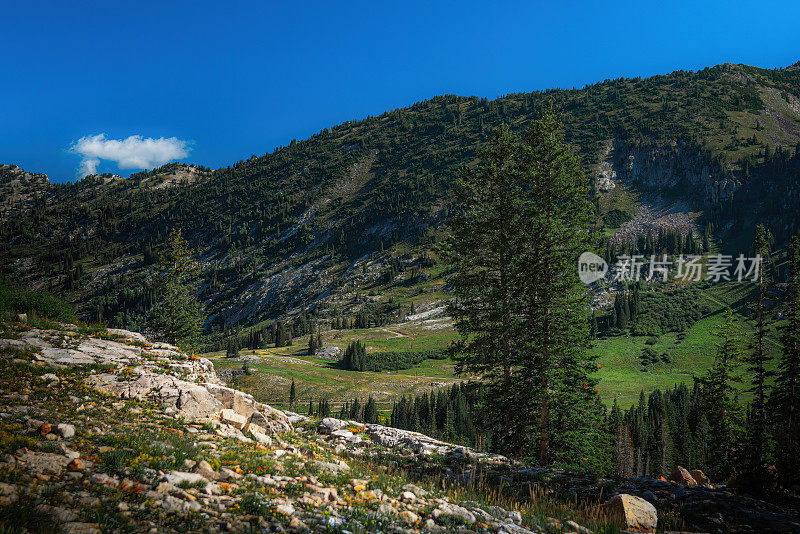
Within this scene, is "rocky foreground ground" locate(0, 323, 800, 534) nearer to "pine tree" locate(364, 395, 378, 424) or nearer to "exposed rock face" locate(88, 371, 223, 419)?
"exposed rock face" locate(88, 371, 223, 419)

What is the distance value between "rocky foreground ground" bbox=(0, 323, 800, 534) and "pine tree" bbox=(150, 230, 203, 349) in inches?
1322

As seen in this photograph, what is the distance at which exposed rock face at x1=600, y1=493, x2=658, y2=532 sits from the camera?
8877 millimetres

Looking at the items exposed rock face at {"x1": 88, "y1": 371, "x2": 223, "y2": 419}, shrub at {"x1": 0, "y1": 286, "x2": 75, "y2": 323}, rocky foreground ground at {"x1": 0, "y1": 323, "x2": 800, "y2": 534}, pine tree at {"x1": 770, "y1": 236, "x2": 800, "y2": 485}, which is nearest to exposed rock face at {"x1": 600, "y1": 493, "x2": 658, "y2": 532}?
rocky foreground ground at {"x1": 0, "y1": 323, "x2": 800, "y2": 534}

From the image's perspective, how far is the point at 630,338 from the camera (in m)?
160

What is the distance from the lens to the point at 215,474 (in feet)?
28.2

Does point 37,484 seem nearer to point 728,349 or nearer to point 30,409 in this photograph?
point 30,409

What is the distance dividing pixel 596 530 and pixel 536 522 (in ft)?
4.37

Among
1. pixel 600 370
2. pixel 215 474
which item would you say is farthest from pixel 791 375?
pixel 600 370

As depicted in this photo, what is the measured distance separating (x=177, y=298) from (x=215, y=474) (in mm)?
46013

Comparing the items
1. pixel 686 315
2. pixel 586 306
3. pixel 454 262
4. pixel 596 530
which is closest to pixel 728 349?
pixel 586 306

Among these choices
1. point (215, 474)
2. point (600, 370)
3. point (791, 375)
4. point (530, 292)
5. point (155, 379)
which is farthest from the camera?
point (600, 370)

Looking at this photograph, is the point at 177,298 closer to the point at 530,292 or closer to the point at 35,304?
the point at 35,304

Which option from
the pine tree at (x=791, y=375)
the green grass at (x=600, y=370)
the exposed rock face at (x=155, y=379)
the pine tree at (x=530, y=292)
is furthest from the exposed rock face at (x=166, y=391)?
the green grass at (x=600, y=370)

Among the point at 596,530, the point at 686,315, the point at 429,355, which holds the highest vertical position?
the point at 596,530
